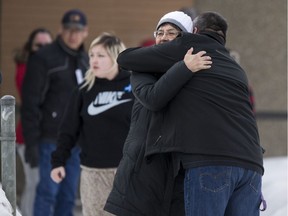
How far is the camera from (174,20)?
456cm

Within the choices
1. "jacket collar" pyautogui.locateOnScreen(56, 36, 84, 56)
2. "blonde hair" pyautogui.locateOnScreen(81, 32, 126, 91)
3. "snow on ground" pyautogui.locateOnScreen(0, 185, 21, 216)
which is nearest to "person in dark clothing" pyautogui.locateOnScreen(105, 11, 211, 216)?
"snow on ground" pyautogui.locateOnScreen(0, 185, 21, 216)

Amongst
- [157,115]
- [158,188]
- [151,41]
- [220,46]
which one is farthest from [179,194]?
[151,41]

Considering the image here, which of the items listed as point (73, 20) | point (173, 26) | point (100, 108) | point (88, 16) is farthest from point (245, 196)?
point (88, 16)

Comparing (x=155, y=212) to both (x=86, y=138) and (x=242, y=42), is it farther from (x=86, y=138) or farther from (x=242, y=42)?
(x=242, y=42)

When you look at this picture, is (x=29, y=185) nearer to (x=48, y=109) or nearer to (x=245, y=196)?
(x=48, y=109)

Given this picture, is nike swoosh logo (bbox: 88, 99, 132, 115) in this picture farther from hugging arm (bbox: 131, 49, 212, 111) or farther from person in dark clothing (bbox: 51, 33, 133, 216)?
hugging arm (bbox: 131, 49, 212, 111)

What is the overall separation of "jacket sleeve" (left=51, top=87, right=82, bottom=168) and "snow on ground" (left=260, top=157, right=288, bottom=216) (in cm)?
137

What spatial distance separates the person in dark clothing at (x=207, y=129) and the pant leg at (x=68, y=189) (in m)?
2.85

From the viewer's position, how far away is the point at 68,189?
7.36 meters

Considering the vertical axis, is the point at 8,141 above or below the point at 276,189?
above

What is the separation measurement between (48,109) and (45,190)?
27.5 inches

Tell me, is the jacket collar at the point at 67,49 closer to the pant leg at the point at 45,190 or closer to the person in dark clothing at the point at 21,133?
the person in dark clothing at the point at 21,133

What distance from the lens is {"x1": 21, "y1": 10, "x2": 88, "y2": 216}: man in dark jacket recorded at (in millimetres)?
7297

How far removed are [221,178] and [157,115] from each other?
0.48m
